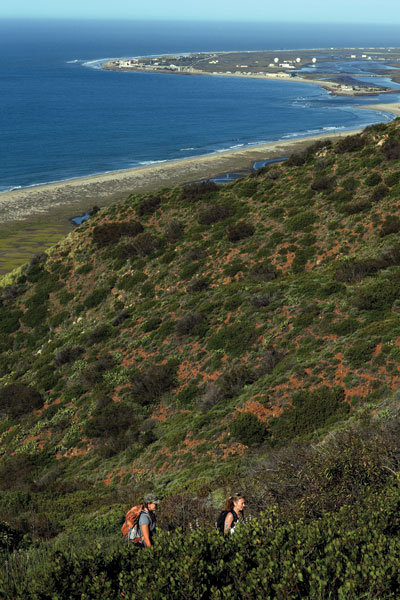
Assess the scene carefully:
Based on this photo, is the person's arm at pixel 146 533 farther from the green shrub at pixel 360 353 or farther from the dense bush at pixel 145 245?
the dense bush at pixel 145 245

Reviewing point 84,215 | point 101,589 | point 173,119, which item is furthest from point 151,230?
point 173,119

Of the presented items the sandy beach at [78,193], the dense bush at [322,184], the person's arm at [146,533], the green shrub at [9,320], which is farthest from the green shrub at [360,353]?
the sandy beach at [78,193]

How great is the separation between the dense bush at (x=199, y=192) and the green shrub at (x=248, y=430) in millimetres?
26758

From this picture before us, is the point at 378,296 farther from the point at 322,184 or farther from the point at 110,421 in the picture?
the point at 322,184

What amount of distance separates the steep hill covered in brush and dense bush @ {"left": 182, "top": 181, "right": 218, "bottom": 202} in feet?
0.63

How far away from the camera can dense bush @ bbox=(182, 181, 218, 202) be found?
135ft

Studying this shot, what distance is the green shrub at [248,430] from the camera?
16969mm

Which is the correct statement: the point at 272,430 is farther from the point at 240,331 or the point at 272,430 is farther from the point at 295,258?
the point at 295,258

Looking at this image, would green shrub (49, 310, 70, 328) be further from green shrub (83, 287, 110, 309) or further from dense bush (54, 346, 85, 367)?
dense bush (54, 346, 85, 367)

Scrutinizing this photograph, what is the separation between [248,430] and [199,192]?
2870 centimetres

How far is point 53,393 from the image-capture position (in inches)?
1045

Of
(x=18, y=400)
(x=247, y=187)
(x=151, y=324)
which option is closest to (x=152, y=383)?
(x=151, y=324)

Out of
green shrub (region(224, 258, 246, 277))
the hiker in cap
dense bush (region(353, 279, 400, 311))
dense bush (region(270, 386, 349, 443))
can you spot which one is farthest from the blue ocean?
the hiker in cap

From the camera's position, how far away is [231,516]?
836cm
